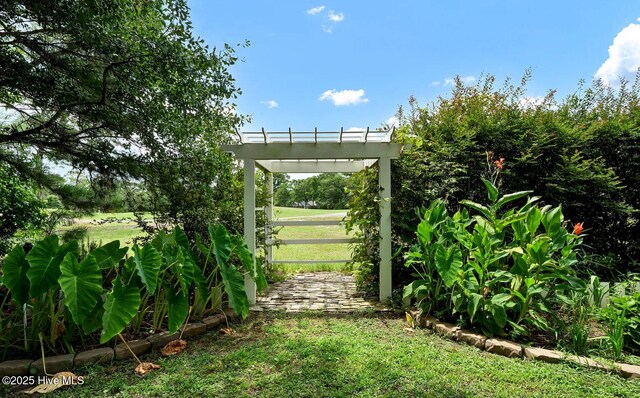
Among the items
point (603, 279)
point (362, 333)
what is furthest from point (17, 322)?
point (603, 279)

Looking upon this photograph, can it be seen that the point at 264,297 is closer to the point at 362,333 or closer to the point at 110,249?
A: the point at 362,333

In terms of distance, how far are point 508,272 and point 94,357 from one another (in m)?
3.43

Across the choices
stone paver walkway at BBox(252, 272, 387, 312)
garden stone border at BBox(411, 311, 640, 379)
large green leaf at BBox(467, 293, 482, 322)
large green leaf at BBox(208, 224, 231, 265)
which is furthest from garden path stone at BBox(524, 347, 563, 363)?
large green leaf at BBox(208, 224, 231, 265)

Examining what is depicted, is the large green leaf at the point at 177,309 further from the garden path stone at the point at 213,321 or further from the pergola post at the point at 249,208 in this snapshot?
the pergola post at the point at 249,208

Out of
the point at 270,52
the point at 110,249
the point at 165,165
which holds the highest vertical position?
the point at 270,52

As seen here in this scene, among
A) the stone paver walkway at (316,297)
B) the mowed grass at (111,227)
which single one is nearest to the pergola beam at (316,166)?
the stone paver walkway at (316,297)

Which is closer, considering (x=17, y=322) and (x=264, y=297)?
(x=17, y=322)

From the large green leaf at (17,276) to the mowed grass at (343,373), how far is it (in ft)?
2.28

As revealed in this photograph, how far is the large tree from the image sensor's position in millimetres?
2520

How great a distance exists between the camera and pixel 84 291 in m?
2.02

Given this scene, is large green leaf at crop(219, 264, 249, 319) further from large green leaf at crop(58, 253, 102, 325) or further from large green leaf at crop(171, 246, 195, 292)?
large green leaf at crop(58, 253, 102, 325)

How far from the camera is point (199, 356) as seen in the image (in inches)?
94.7

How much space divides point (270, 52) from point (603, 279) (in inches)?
208

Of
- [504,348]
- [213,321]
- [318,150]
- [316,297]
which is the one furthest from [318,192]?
[504,348]
